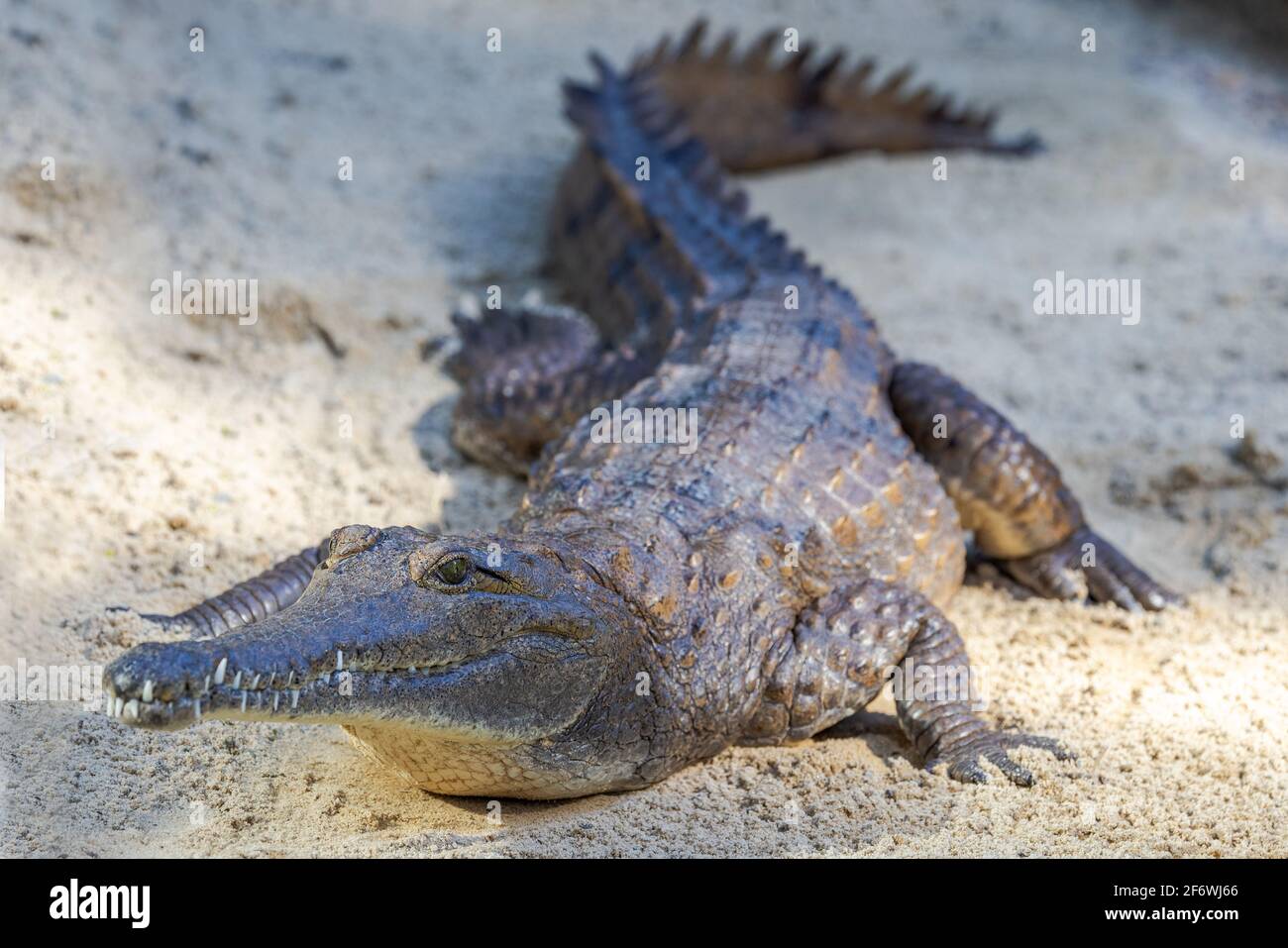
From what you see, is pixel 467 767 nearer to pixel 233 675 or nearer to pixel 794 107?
pixel 233 675

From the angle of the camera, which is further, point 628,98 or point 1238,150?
point 1238,150

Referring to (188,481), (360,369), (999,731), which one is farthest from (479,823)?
(360,369)

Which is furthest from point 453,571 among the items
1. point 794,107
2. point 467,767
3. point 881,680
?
point 794,107

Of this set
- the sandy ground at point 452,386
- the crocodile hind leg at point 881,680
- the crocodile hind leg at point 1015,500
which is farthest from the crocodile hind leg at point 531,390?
the crocodile hind leg at point 881,680

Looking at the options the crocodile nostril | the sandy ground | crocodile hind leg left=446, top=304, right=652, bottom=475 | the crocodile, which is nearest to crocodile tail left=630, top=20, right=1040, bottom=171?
the sandy ground

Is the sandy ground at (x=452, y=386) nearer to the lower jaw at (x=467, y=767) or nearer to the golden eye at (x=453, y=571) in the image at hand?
the lower jaw at (x=467, y=767)
